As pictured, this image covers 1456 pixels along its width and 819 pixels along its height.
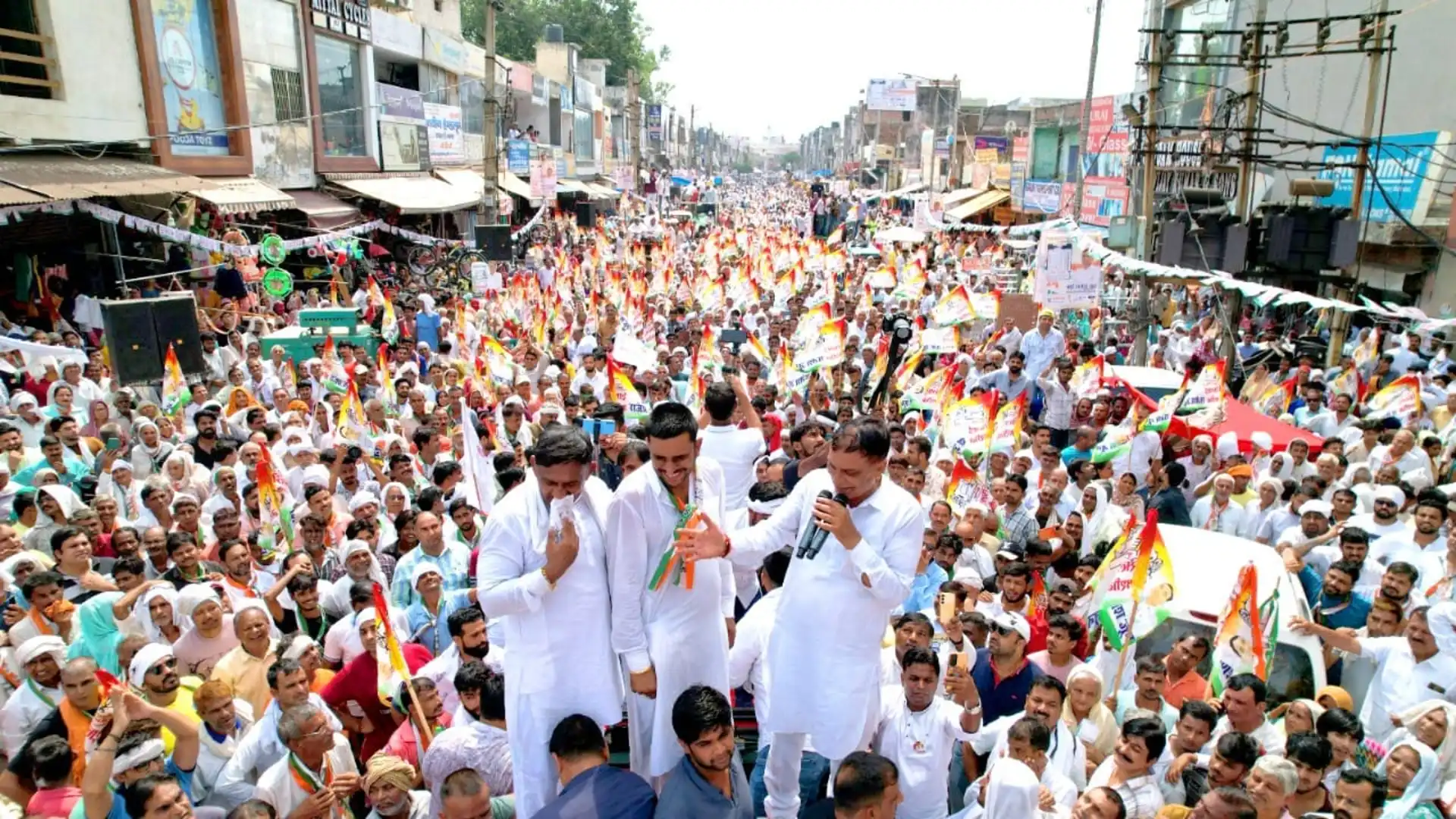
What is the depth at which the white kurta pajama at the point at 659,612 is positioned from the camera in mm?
3242

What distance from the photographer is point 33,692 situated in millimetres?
4363

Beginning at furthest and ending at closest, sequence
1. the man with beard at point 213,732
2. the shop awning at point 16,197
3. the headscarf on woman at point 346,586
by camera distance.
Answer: the shop awning at point 16,197 < the headscarf on woman at point 346,586 < the man with beard at point 213,732

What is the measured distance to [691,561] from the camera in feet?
10.4

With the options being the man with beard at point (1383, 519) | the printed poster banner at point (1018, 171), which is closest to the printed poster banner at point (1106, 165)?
the printed poster banner at point (1018, 171)

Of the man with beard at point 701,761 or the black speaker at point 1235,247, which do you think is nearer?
the man with beard at point 701,761

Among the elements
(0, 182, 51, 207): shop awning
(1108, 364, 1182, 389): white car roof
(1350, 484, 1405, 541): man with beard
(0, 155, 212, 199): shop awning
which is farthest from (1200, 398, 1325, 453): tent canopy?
(0, 155, 212, 199): shop awning

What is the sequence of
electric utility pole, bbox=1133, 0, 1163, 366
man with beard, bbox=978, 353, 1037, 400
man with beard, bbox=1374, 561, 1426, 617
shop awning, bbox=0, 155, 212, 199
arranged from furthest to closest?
electric utility pole, bbox=1133, 0, 1163, 366 → shop awning, bbox=0, 155, 212, 199 → man with beard, bbox=978, 353, 1037, 400 → man with beard, bbox=1374, 561, 1426, 617

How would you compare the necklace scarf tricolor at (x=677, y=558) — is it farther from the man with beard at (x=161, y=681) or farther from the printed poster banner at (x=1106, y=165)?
the printed poster banner at (x=1106, y=165)

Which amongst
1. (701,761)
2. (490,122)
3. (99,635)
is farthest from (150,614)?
(490,122)

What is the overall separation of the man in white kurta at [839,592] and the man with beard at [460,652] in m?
1.49

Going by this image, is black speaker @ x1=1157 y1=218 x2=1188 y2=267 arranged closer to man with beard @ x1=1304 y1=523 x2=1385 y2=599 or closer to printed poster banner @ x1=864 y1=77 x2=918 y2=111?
man with beard @ x1=1304 y1=523 x2=1385 y2=599

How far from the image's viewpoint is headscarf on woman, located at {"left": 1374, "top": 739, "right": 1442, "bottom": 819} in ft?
12.2

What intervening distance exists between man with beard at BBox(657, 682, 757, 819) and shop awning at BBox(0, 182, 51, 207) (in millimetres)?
10588

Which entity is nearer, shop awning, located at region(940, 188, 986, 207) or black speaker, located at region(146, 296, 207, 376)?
black speaker, located at region(146, 296, 207, 376)
